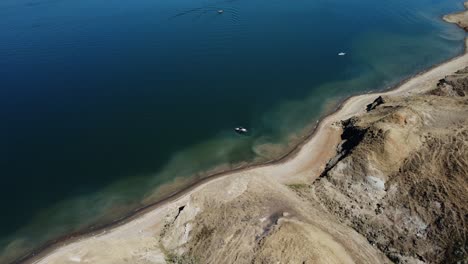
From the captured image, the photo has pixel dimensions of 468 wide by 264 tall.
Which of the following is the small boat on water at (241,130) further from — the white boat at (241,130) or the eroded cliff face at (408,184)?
the eroded cliff face at (408,184)

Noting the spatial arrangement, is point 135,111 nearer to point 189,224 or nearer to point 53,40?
point 189,224

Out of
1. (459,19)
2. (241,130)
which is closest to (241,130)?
(241,130)

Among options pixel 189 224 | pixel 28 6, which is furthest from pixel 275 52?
pixel 28 6

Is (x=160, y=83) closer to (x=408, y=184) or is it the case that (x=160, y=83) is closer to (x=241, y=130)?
(x=241, y=130)

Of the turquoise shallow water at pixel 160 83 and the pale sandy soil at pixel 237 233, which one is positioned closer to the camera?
the pale sandy soil at pixel 237 233

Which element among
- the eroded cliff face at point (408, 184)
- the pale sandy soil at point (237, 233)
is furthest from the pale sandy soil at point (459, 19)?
the pale sandy soil at point (237, 233)

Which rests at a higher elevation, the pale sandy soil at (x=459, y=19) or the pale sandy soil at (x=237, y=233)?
the pale sandy soil at (x=459, y=19)

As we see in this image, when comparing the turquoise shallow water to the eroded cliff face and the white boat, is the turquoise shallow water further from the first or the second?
the eroded cliff face
